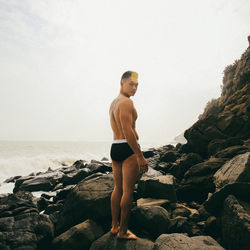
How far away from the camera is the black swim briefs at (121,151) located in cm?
311

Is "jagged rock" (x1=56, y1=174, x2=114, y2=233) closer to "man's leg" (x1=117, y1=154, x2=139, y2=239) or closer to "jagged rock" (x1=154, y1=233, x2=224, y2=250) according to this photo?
"man's leg" (x1=117, y1=154, x2=139, y2=239)

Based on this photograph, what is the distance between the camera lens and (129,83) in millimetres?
3334

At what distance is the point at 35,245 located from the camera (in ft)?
9.45

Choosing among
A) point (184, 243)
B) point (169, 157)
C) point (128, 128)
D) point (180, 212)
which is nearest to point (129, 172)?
point (128, 128)

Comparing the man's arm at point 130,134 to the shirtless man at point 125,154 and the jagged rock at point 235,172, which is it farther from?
the jagged rock at point 235,172

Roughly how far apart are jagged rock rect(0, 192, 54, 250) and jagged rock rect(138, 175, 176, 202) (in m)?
2.56

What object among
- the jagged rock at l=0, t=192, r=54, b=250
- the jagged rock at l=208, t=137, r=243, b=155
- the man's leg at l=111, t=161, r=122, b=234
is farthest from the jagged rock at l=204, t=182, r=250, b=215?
the jagged rock at l=208, t=137, r=243, b=155

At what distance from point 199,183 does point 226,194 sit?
2.34 meters

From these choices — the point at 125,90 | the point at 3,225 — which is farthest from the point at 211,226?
the point at 3,225

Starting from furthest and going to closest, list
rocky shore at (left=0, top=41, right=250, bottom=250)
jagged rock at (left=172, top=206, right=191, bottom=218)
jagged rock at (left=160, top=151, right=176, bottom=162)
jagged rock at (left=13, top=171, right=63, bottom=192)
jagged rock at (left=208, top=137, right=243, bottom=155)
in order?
jagged rock at (left=160, top=151, right=176, bottom=162)
jagged rock at (left=13, top=171, right=63, bottom=192)
jagged rock at (left=208, top=137, right=243, bottom=155)
jagged rock at (left=172, top=206, right=191, bottom=218)
rocky shore at (left=0, top=41, right=250, bottom=250)

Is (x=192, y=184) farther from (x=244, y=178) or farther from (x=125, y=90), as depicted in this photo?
(x=125, y=90)

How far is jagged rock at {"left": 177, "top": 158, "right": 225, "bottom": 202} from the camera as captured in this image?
5195mm

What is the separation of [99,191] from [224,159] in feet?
13.3

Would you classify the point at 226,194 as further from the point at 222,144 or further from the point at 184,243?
the point at 222,144
